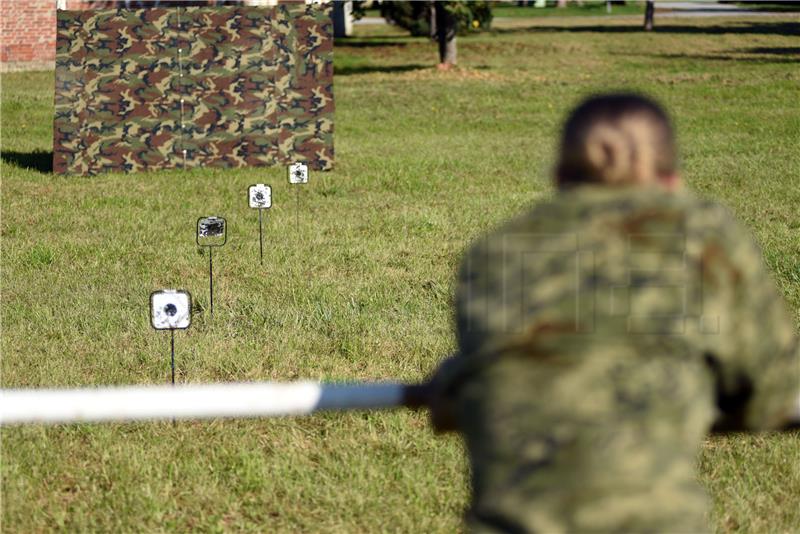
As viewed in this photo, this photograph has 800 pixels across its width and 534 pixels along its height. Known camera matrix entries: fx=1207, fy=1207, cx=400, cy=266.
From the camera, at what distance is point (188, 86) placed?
45.7ft

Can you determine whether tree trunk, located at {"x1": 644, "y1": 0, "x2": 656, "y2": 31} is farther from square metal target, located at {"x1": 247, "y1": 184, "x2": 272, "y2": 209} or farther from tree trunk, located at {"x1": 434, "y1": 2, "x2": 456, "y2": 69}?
square metal target, located at {"x1": 247, "y1": 184, "x2": 272, "y2": 209}

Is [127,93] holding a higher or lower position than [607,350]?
higher

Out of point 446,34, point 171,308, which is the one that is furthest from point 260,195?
point 446,34

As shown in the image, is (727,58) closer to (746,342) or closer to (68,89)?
(68,89)

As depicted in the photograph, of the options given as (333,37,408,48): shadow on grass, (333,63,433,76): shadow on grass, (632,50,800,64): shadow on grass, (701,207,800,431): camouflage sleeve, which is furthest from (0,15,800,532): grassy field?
(333,37,408,48): shadow on grass

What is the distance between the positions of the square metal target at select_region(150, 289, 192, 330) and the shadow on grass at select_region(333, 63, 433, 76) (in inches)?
961

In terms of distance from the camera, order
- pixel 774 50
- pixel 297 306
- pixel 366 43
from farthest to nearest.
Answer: pixel 366 43 → pixel 774 50 → pixel 297 306

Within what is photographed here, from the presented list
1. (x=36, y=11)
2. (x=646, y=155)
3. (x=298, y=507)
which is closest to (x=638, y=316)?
(x=646, y=155)

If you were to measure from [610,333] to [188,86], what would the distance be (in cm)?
1221

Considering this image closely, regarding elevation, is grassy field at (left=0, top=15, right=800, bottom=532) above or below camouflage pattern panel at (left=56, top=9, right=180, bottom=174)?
below

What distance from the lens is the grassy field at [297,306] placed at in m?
4.60

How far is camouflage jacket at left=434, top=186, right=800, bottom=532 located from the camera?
7.25ft

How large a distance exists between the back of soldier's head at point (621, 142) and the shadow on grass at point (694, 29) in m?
39.6

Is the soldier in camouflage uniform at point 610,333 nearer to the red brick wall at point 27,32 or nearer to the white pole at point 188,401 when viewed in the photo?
the white pole at point 188,401
